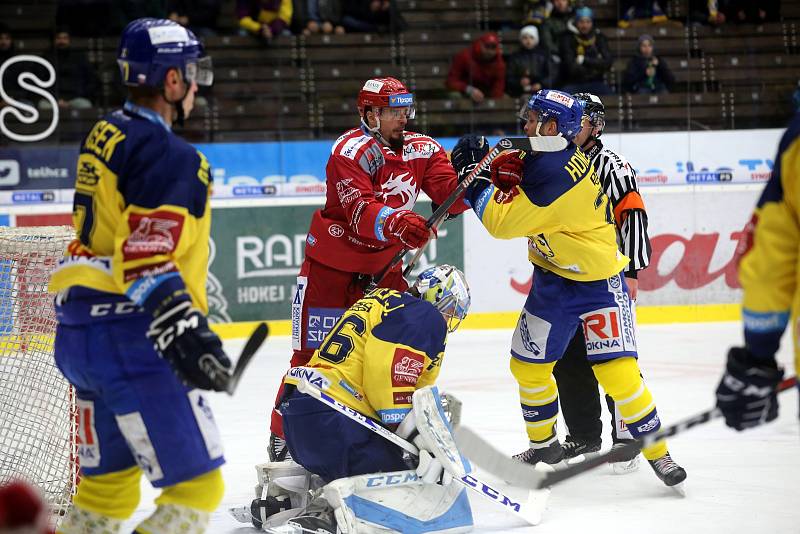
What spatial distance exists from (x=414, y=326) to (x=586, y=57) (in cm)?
531

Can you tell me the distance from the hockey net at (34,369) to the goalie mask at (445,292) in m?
1.04

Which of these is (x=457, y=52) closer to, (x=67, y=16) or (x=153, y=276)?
(x=67, y=16)

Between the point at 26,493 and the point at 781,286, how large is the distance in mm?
1339

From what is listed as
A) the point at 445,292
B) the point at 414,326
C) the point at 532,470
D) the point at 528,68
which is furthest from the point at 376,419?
the point at 528,68

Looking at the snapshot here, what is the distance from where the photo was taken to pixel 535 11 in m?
8.30

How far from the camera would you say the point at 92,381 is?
2.20 m

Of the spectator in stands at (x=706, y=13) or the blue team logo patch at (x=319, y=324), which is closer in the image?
the blue team logo patch at (x=319, y=324)

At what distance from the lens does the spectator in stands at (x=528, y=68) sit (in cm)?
800

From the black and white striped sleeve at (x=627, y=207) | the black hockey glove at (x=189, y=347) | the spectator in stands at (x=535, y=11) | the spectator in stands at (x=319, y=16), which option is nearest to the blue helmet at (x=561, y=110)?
the black and white striped sleeve at (x=627, y=207)

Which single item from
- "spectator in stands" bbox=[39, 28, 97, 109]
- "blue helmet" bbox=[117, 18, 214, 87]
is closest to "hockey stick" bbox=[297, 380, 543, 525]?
"blue helmet" bbox=[117, 18, 214, 87]

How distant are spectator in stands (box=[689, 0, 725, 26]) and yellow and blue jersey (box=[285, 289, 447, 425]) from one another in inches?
223

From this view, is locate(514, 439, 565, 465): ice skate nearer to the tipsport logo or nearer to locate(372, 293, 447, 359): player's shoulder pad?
locate(372, 293, 447, 359): player's shoulder pad

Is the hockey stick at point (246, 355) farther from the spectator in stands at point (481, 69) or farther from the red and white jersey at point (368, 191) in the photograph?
the spectator in stands at point (481, 69)

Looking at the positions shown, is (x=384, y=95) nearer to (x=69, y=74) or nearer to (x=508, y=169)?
(x=508, y=169)
